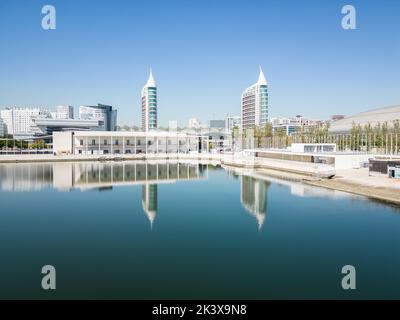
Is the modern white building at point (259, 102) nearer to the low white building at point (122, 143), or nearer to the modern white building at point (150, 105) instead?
the low white building at point (122, 143)

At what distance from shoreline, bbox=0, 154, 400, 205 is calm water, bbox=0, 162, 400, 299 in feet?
3.32

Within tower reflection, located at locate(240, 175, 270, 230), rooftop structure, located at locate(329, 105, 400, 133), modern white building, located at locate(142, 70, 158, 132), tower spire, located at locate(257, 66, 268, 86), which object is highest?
tower spire, located at locate(257, 66, 268, 86)

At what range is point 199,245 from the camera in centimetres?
873

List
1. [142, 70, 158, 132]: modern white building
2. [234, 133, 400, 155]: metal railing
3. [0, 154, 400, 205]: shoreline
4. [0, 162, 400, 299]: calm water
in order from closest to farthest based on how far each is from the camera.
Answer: [0, 162, 400, 299]: calm water → [0, 154, 400, 205]: shoreline → [234, 133, 400, 155]: metal railing → [142, 70, 158, 132]: modern white building

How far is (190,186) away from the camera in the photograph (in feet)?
66.4

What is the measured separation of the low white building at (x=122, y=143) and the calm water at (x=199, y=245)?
25265 mm

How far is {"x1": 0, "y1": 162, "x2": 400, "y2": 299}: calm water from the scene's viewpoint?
20.9 ft

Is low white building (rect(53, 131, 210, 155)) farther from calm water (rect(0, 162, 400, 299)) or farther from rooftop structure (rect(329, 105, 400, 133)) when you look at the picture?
calm water (rect(0, 162, 400, 299))

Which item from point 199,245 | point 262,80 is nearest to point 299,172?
point 199,245

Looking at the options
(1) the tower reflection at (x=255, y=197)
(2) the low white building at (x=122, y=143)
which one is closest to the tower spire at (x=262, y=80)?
(2) the low white building at (x=122, y=143)

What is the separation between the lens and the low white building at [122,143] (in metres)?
40.5

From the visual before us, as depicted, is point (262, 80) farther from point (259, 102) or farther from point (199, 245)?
point (199, 245)

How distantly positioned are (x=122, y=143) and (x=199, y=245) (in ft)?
117

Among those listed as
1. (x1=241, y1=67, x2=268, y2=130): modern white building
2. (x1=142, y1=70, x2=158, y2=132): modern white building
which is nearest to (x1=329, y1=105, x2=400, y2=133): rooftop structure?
(x1=241, y1=67, x2=268, y2=130): modern white building
